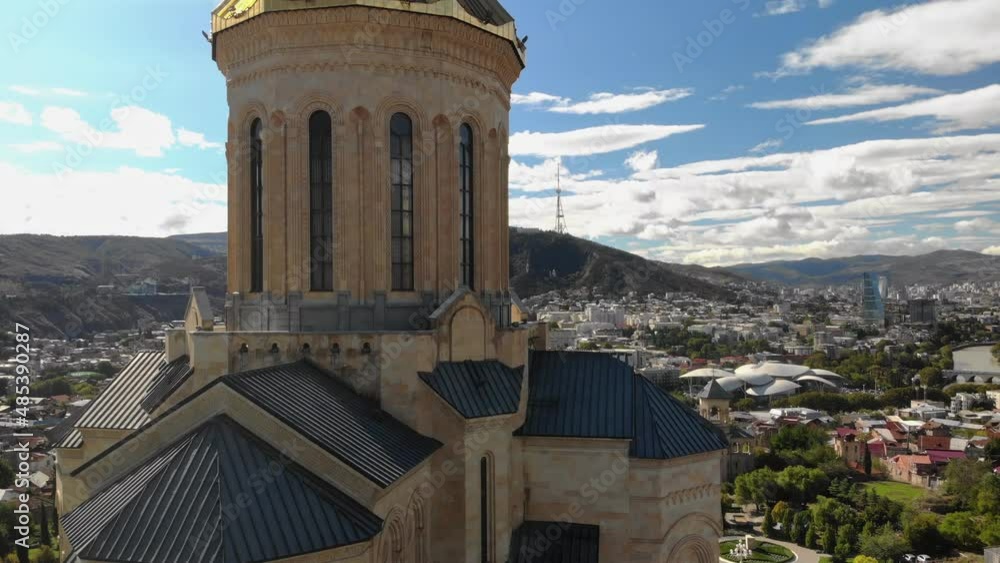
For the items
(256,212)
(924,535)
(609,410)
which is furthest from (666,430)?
(924,535)

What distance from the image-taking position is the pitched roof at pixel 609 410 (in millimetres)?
13000

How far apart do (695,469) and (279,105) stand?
9.93 meters

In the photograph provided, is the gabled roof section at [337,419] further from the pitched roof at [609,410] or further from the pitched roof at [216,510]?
the pitched roof at [609,410]

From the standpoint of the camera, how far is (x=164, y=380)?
565 inches

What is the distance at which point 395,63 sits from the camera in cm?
1358

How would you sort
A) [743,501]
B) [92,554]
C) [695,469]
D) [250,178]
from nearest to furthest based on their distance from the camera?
[92,554], [695,469], [250,178], [743,501]

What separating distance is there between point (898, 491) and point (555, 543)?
161ft

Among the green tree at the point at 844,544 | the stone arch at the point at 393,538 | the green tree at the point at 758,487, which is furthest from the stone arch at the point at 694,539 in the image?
the green tree at the point at 758,487

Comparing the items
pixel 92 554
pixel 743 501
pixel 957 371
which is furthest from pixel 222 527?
pixel 957 371

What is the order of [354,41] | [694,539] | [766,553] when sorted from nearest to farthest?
[694,539], [354,41], [766,553]

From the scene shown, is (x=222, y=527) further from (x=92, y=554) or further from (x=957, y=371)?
(x=957, y=371)

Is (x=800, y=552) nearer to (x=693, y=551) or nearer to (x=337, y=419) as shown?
(x=693, y=551)

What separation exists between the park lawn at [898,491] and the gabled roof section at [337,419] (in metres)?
46.1

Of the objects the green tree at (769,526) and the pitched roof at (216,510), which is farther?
the green tree at (769,526)
